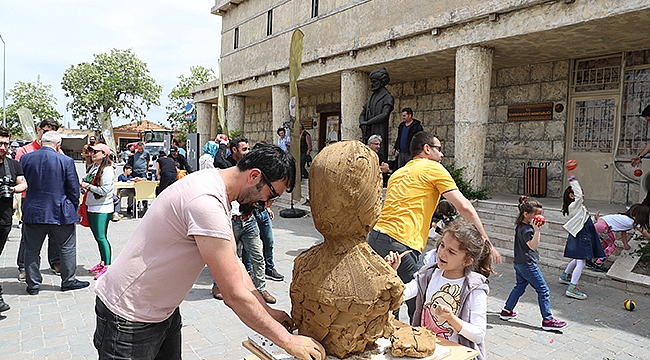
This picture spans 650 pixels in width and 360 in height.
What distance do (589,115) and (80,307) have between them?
9026 mm

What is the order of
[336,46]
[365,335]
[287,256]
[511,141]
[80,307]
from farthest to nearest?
[336,46] < [511,141] < [287,256] < [80,307] < [365,335]

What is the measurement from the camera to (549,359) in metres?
3.67

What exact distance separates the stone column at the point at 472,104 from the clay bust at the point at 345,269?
20.5 ft

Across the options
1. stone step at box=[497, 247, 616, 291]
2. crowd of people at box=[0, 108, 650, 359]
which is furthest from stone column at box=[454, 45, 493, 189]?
crowd of people at box=[0, 108, 650, 359]

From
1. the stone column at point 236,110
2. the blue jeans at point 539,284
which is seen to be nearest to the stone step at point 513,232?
the blue jeans at point 539,284

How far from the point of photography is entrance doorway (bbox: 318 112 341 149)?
1452 centimetres

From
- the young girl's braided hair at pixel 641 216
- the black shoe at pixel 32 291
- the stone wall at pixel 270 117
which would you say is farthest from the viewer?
the stone wall at pixel 270 117

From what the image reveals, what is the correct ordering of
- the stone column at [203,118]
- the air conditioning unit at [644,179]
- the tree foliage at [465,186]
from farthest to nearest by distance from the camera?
the stone column at [203,118], the tree foliage at [465,186], the air conditioning unit at [644,179]

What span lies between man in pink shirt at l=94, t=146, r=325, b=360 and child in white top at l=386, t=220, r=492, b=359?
33.9 inches

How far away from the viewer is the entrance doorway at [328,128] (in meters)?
14.5

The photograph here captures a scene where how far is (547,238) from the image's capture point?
666cm

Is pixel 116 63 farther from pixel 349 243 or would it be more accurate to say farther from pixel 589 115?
pixel 349 243

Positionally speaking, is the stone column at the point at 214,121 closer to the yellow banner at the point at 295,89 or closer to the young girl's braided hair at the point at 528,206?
the yellow banner at the point at 295,89

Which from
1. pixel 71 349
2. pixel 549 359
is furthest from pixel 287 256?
pixel 549 359
